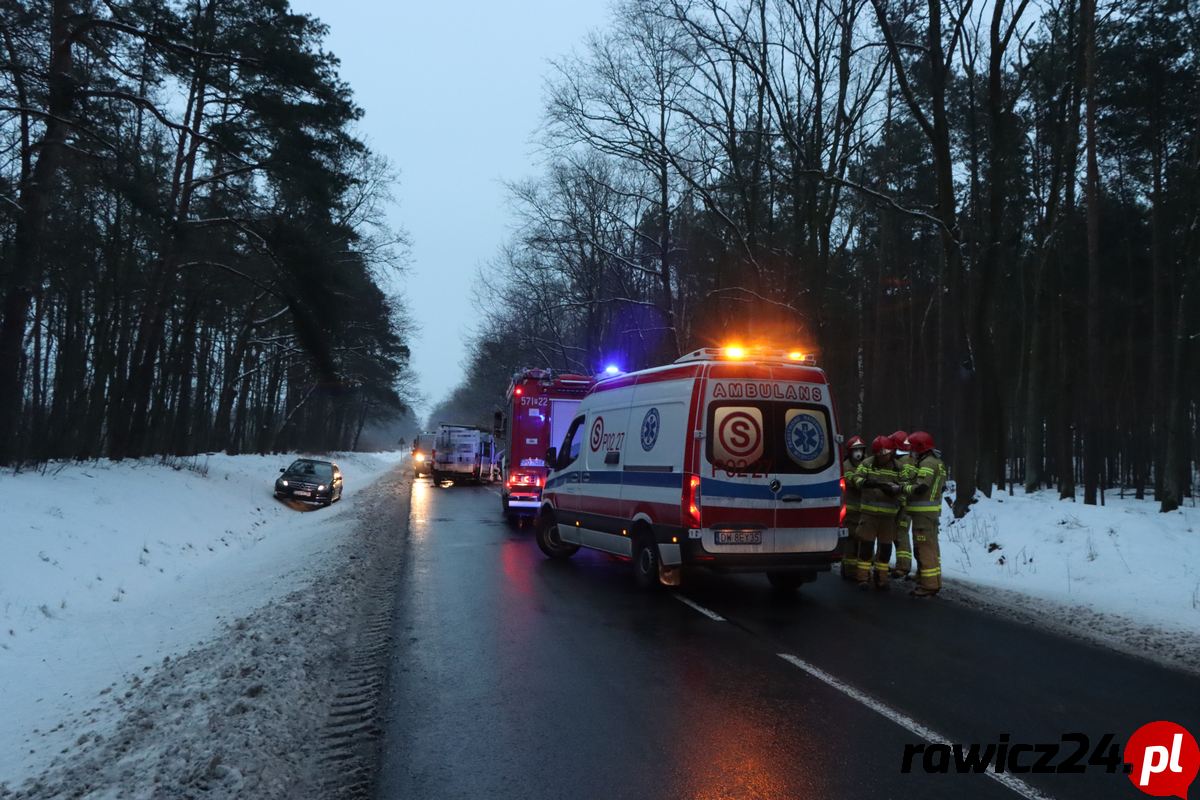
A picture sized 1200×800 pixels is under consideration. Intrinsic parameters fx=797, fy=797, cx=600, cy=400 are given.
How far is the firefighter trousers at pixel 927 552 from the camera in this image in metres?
9.41

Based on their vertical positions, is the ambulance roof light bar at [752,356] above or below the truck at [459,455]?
above

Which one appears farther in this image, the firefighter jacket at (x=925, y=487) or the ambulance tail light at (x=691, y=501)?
the firefighter jacket at (x=925, y=487)

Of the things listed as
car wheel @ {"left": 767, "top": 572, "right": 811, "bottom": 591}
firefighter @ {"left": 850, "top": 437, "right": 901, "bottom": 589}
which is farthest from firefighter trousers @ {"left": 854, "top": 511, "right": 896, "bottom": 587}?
car wheel @ {"left": 767, "top": 572, "right": 811, "bottom": 591}

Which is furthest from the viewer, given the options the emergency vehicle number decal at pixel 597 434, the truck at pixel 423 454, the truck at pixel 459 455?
the truck at pixel 423 454

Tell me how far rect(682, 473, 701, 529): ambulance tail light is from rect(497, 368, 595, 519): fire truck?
9635mm

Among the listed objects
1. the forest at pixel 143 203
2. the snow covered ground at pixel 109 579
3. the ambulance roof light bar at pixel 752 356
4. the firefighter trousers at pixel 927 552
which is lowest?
the snow covered ground at pixel 109 579

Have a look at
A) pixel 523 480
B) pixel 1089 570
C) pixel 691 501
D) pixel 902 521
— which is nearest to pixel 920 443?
pixel 902 521

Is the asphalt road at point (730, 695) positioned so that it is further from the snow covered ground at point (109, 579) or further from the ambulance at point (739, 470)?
the snow covered ground at point (109, 579)

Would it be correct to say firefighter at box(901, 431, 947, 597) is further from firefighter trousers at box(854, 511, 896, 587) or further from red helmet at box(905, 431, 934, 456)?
firefighter trousers at box(854, 511, 896, 587)

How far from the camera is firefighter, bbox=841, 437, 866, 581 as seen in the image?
10398 mm

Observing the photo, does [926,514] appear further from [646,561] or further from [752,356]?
[646,561]

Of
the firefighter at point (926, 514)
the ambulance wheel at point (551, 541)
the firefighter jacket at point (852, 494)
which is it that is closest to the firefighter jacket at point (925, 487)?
the firefighter at point (926, 514)

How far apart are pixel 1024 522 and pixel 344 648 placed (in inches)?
440

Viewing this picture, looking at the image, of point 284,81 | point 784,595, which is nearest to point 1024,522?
point 784,595
